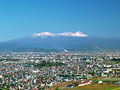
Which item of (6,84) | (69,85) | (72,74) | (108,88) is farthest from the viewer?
(72,74)

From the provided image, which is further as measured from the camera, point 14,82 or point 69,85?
point 14,82

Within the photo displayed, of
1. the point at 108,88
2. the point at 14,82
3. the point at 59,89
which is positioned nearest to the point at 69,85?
the point at 59,89

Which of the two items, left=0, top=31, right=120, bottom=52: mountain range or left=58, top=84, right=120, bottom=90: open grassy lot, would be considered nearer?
left=58, top=84, right=120, bottom=90: open grassy lot

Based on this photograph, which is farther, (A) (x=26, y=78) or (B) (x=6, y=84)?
(A) (x=26, y=78)

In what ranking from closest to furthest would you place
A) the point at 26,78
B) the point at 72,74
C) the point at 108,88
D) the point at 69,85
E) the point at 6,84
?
1. the point at 108,88
2. the point at 69,85
3. the point at 6,84
4. the point at 26,78
5. the point at 72,74

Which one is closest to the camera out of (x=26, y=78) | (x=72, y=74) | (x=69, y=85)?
(x=69, y=85)

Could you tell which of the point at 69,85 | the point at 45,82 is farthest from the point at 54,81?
the point at 69,85

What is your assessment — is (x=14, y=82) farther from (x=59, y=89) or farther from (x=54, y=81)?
(x=59, y=89)

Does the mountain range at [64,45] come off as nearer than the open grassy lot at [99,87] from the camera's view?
No

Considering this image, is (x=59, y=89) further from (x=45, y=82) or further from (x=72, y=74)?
(x=72, y=74)

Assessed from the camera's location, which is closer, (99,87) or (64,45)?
(99,87)
